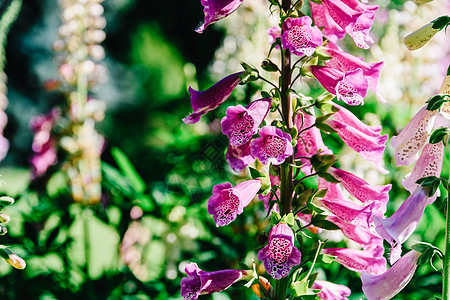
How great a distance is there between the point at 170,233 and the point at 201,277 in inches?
22.6

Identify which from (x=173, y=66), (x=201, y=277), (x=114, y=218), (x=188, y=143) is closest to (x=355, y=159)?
(x=188, y=143)

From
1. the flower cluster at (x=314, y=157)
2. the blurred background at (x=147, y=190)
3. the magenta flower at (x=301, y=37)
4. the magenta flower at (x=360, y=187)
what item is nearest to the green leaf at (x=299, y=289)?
the flower cluster at (x=314, y=157)

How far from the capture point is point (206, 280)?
23.1 inches

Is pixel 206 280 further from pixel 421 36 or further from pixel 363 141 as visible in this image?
pixel 421 36

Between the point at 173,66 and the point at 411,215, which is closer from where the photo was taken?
the point at 411,215

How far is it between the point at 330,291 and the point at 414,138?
0.62ft

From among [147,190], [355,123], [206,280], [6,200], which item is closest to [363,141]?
[355,123]

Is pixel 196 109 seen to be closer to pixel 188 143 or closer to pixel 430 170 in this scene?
pixel 430 170

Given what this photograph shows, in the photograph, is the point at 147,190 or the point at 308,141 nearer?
the point at 308,141

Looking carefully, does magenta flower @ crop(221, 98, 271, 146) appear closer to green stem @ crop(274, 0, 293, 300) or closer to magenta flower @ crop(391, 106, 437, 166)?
green stem @ crop(274, 0, 293, 300)

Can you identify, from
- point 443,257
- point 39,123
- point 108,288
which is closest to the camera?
point 443,257

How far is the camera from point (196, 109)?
61cm

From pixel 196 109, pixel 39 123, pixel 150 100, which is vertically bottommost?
pixel 150 100

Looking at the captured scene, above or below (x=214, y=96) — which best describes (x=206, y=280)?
below
